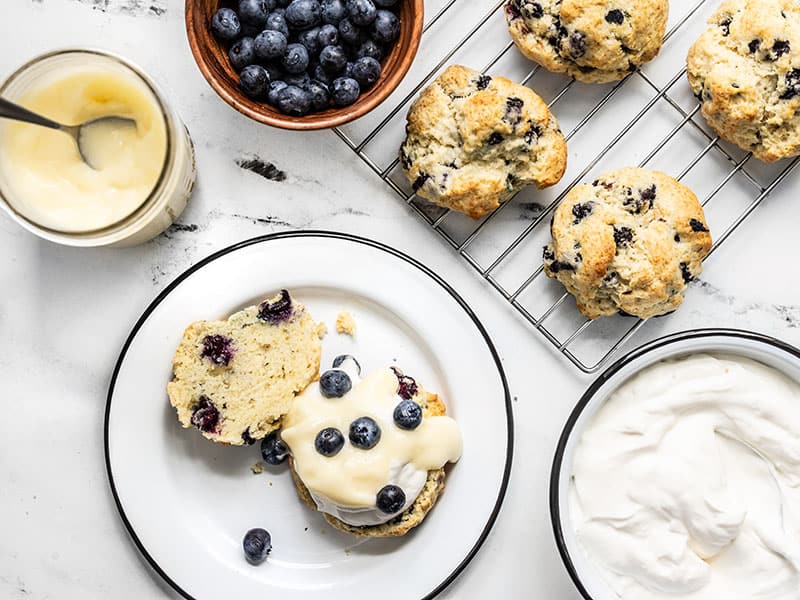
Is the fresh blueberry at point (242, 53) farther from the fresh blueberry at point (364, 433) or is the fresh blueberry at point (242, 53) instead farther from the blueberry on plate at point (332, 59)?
the fresh blueberry at point (364, 433)

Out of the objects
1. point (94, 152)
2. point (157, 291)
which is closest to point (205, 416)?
point (157, 291)

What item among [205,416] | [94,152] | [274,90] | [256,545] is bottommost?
[256,545]

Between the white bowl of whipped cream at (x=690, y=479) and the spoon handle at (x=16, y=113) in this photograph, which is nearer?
the spoon handle at (x=16, y=113)

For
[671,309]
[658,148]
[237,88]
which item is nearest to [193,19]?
[237,88]

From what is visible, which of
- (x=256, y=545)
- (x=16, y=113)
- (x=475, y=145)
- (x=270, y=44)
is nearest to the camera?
(x=16, y=113)

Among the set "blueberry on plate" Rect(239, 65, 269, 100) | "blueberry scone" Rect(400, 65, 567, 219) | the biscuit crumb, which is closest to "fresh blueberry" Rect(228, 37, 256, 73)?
"blueberry on plate" Rect(239, 65, 269, 100)

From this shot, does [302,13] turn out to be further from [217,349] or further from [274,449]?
[274,449]

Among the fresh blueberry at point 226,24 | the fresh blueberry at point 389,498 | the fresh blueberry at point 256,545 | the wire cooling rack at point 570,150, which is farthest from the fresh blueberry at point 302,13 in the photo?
the fresh blueberry at point 256,545
